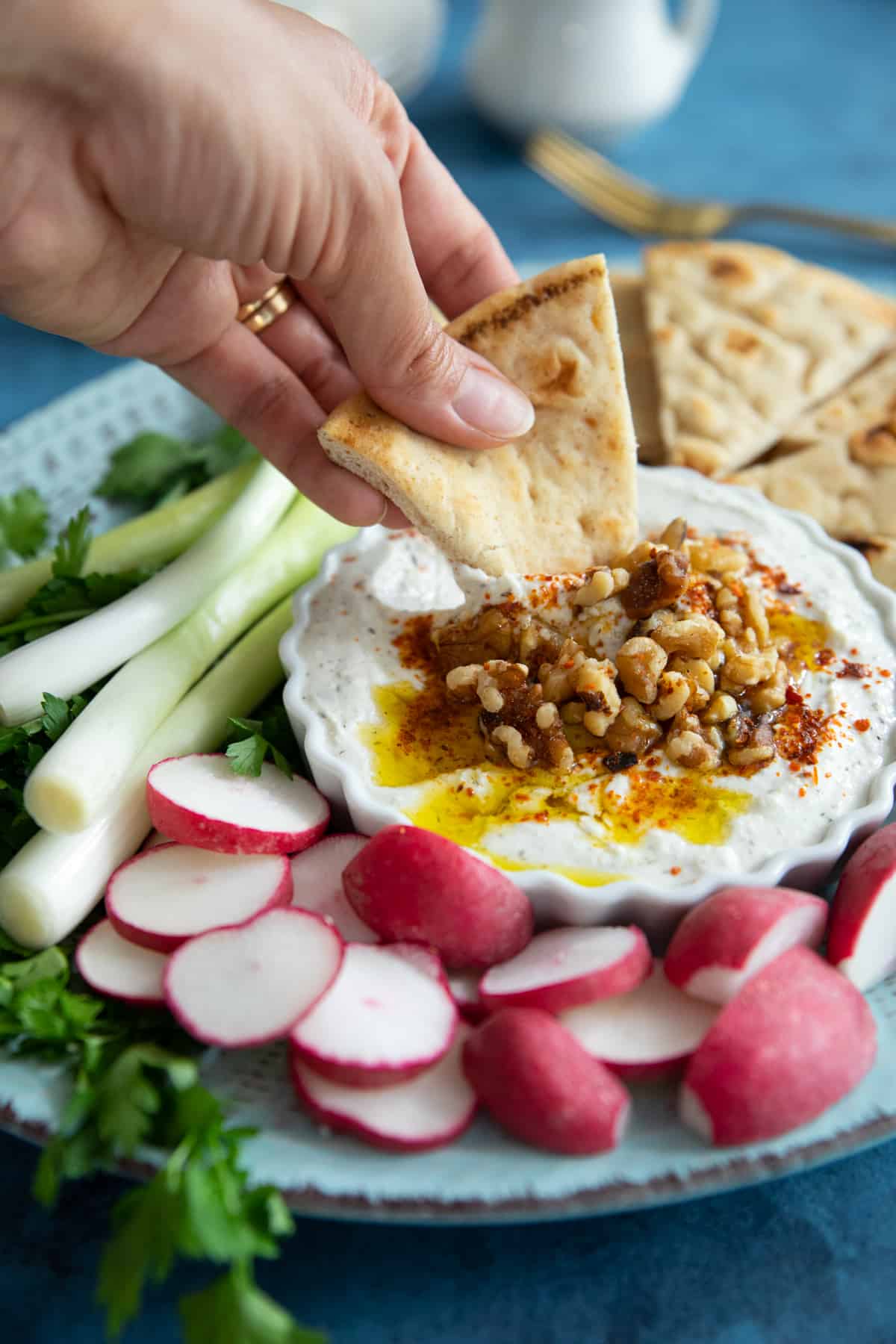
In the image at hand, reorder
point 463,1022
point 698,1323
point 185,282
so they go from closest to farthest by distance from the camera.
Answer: point 698,1323
point 463,1022
point 185,282

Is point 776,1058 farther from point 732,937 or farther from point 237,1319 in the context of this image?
point 237,1319

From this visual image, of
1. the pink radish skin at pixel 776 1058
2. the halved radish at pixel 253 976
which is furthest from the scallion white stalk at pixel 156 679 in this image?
the pink radish skin at pixel 776 1058

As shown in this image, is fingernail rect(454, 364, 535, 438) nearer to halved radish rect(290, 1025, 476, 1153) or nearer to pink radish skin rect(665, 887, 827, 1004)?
pink radish skin rect(665, 887, 827, 1004)

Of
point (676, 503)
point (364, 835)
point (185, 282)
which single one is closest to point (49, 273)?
point (185, 282)

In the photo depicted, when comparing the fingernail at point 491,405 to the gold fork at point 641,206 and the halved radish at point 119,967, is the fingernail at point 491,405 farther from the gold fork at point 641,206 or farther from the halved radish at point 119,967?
the gold fork at point 641,206

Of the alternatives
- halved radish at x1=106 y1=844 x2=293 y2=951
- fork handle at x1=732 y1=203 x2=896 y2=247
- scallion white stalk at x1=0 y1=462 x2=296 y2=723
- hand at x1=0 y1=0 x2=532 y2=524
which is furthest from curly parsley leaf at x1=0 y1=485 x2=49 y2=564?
fork handle at x1=732 y1=203 x2=896 y2=247

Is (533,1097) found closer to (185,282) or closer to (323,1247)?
(323,1247)

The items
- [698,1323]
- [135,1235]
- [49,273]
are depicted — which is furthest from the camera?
[49,273]

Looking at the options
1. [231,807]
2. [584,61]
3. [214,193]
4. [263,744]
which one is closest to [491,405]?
[214,193]

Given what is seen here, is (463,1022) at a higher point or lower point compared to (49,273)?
lower
